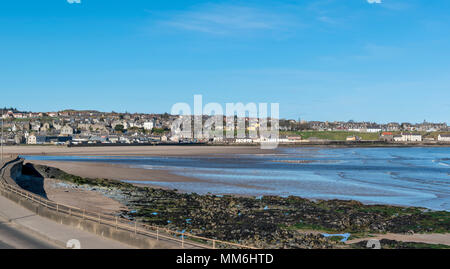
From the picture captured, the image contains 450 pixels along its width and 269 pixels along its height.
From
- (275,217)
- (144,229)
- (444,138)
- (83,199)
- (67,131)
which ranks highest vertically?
(67,131)

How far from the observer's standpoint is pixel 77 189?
33.3m

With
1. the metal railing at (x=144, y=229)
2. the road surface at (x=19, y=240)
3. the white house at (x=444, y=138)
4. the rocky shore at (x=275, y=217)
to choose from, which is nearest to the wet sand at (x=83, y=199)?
the rocky shore at (x=275, y=217)

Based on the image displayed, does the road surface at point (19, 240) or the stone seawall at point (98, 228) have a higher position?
the stone seawall at point (98, 228)

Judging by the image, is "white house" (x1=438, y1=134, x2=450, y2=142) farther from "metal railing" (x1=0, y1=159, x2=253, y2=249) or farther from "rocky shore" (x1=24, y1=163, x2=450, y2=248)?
"metal railing" (x1=0, y1=159, x2=253, y2=249)

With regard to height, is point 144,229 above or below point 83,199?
above

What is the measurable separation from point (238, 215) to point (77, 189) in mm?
15208

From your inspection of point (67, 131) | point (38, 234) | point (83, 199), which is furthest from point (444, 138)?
point (38, 234)

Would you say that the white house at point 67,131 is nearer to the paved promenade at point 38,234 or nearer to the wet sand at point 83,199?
the wet sand at point 83,199

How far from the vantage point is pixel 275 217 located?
23.0m

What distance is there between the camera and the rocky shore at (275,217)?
18625 mm

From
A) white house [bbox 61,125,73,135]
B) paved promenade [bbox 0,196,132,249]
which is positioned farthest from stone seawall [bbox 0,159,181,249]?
white house [bbox 61,125,73,135]

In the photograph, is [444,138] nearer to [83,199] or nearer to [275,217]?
[275,217]
